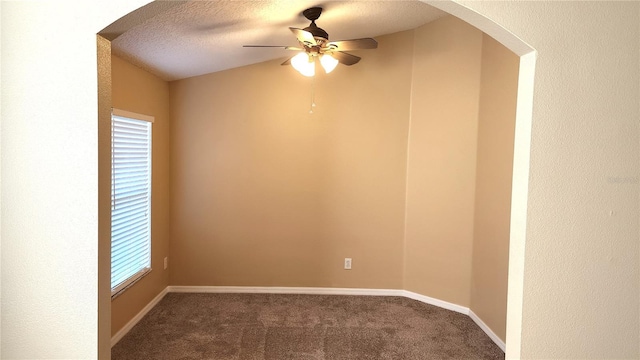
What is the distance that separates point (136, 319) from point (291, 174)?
1980mm

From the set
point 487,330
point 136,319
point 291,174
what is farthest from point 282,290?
point 487,330

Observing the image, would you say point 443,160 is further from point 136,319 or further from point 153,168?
point 136,319

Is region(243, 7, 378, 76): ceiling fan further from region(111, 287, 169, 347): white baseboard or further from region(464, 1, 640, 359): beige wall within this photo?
region(111, 287, 169, 347): white baseboard

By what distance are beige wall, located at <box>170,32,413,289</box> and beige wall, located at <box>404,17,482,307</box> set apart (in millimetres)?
156

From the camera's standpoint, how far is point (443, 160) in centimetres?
383

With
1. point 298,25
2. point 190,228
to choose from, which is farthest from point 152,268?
point 298,25

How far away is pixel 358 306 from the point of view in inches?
154

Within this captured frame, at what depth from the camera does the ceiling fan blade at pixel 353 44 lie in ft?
9.37

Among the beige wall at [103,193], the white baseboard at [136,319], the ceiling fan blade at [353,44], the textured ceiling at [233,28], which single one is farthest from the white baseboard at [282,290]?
the beige wall at [103,193]

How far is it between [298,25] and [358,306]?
270 cm

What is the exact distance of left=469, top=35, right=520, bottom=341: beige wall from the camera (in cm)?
308

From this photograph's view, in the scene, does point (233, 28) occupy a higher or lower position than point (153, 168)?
higher

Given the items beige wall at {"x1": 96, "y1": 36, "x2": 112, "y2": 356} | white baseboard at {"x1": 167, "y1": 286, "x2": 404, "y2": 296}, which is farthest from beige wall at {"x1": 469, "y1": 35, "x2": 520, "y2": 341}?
beige wall at {"x1": 96, "y1": 36, "x2": 112, "y2": 356}

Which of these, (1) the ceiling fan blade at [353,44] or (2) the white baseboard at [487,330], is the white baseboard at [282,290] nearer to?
(2) the white baseboard at [487,330]
